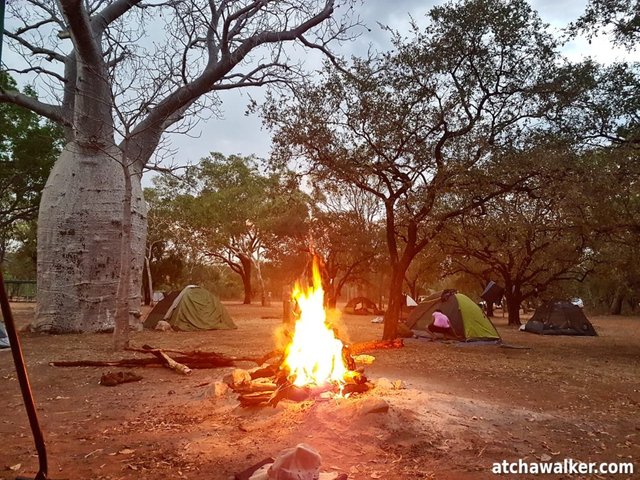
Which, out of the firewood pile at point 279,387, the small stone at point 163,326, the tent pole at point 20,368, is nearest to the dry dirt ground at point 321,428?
the firewood pile at point 279,387

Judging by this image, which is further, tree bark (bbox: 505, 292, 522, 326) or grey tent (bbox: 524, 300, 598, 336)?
tree bark (bbox: 505, 292, 522, 326)

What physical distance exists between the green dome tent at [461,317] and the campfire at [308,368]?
10003 millimetres

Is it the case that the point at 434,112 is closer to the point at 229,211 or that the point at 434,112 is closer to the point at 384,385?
the point at 384,385

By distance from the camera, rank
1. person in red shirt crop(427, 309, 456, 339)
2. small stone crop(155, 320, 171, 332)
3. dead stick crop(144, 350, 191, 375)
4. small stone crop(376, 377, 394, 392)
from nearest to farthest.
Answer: small stone crop(376, 377, 394, 392) → dead stick crop(144, 350, 191, 375) → person in red shirt crop(427, 309, 456, 339) → small stone crop(155, 320, 171, 332)

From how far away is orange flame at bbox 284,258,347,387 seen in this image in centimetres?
647

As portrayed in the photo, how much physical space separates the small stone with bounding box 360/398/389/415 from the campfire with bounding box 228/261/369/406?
0.77 meters

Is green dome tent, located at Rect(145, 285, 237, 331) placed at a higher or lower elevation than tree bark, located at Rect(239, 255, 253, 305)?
lower

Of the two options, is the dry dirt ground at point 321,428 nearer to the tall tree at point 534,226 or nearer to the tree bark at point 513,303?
the tall tree at point 534,226

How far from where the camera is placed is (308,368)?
6.53 meters

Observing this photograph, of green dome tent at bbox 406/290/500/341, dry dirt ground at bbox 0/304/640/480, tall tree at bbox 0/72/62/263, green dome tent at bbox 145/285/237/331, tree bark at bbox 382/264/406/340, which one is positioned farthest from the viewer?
tall tree at bbox 0/72/62/263

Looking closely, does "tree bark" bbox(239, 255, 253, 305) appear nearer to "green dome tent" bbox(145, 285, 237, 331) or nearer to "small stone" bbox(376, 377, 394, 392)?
"green dome tent" bbox(145, 285, 237, 331)

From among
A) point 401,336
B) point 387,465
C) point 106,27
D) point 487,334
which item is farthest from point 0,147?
point 387,465

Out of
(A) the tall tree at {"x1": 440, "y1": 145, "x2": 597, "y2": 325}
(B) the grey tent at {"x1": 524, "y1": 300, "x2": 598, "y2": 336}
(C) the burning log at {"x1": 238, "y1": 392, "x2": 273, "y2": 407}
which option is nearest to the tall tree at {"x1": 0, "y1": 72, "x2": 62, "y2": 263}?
(A) the tall tree at {"x1": 440, "y1": 145, "x2": 597, "y2": 325}

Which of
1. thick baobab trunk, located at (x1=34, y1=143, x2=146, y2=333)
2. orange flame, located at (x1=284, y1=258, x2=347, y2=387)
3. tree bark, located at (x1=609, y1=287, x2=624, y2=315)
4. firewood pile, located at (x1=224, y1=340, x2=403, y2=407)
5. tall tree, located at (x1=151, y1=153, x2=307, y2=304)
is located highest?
tall tree, located at (x1=151, y1=153, x2=307, y2=304)
